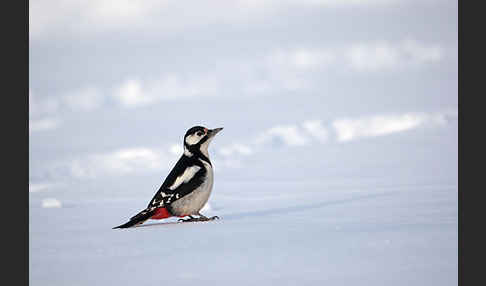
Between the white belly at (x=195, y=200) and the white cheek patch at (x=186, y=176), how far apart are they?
5.1 inches

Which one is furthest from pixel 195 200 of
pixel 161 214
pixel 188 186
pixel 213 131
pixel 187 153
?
pixel 213 131

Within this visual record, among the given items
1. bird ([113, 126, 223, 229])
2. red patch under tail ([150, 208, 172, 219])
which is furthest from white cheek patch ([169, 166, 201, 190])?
red patch under tail ([150, 208, 172, 219])

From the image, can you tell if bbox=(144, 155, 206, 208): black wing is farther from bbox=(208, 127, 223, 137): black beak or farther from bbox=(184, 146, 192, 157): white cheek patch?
bbox=(208, 127, 223, 137): black beak

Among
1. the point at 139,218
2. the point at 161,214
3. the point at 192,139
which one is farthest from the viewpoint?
the point at 192,139

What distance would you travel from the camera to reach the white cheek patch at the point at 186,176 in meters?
7.30

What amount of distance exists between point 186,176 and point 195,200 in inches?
10.1

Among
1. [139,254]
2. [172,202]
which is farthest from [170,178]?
[139,254]

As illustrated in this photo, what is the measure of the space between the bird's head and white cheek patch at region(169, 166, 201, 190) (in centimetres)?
20

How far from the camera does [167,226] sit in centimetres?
737

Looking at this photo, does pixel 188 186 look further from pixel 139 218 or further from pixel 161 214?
pixel 139 218

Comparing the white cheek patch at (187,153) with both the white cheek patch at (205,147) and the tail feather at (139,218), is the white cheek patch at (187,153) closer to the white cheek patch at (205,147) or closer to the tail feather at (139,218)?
the white cheek patch at (205,147)

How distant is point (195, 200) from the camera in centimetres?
738

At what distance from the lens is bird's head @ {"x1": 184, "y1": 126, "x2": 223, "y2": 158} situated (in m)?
7.52

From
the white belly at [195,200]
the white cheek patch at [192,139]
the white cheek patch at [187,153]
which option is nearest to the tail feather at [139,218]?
the white belly at [195,200]
